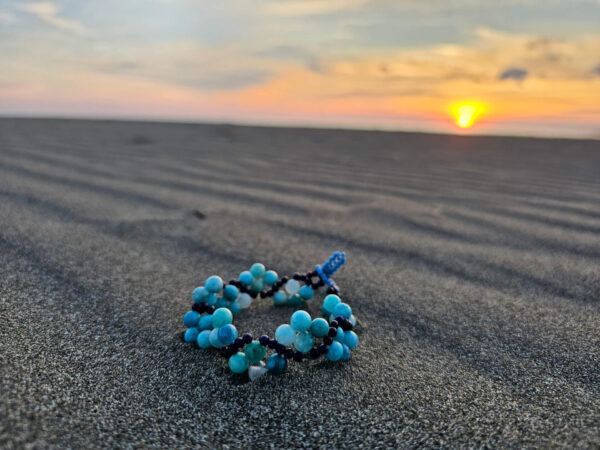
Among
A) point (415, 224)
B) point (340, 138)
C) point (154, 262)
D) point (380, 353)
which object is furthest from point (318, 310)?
point (340, 138)

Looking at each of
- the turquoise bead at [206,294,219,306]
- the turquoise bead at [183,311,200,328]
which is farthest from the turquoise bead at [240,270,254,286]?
the turquoise bead at [183,311,200,328]

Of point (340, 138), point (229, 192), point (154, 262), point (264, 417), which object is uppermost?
point (340, 138)

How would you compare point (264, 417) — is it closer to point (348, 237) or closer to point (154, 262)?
point (154, 262)

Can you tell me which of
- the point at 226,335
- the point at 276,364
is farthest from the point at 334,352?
the point at 226,335

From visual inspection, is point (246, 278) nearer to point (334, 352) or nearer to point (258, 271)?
point (258, 271)

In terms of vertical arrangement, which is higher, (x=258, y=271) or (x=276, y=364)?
(x=258, y=271)

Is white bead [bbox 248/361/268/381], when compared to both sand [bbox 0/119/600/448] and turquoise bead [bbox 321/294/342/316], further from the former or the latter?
turquoise bead [bbox 321/294/342/316]
